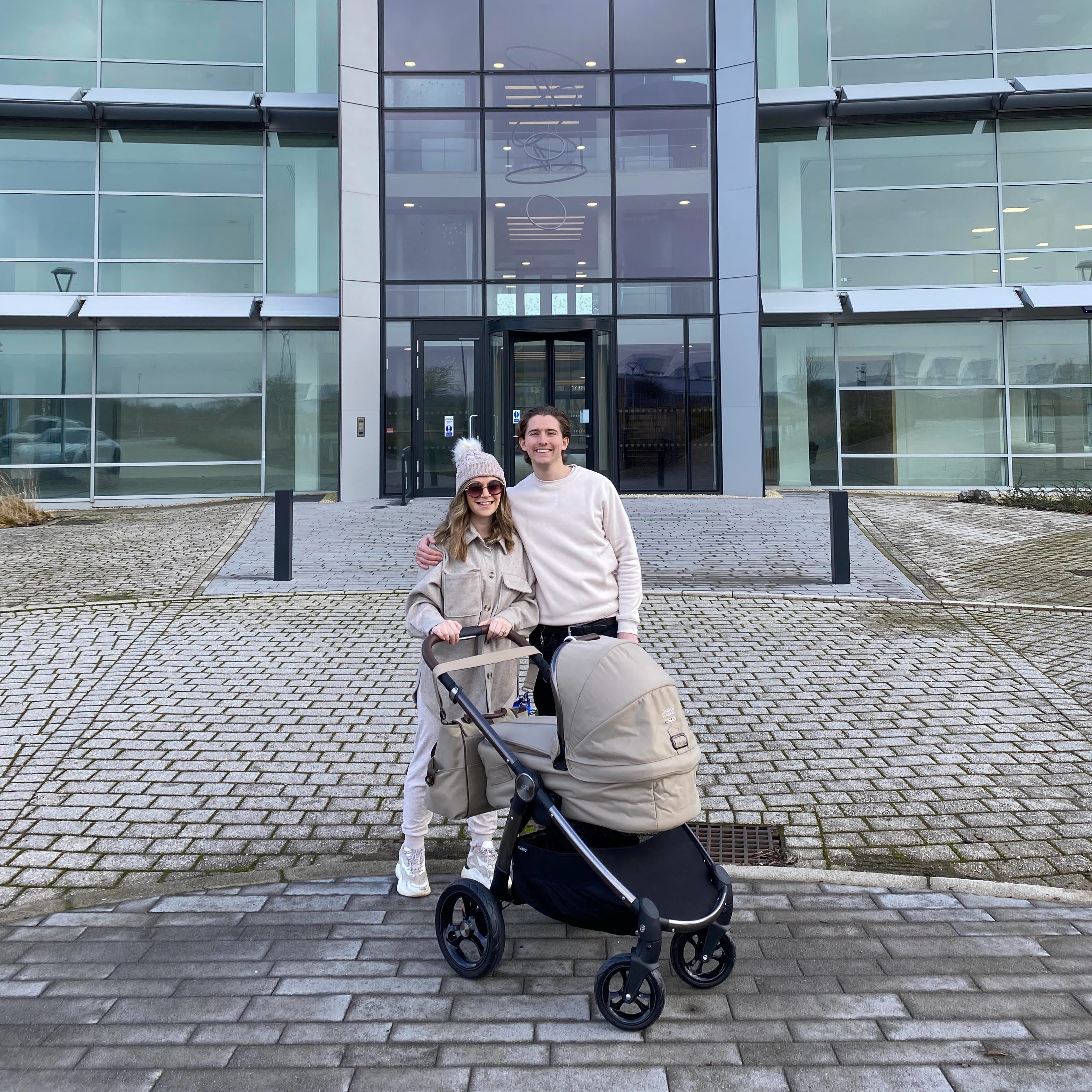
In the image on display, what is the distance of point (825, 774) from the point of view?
18.4 ft

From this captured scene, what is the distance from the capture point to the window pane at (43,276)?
68.0 ft

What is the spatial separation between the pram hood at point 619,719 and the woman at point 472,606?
2.00 ft

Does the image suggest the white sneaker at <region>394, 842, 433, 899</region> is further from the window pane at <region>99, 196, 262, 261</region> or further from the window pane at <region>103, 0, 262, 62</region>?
the window pane at <region>103, 0, 262, 62</region>

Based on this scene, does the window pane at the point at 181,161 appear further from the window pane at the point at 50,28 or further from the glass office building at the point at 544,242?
the window pane at the point at 50,28

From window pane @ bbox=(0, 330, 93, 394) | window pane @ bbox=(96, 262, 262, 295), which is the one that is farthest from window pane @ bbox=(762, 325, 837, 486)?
window pane @ bbox=(0, 330, 93, 394)

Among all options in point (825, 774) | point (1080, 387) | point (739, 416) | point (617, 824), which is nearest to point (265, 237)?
point (739, 416)

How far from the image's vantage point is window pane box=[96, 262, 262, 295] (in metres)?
20.8

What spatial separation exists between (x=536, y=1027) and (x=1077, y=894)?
7.79 ft

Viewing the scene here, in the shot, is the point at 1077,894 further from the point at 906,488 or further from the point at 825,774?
the point at 906,488

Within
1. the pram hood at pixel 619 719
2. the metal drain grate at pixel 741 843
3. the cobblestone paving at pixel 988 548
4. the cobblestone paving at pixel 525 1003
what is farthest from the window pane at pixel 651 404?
the pram hood at pixel 619 719

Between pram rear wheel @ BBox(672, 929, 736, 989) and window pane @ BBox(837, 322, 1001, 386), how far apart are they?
766 inches

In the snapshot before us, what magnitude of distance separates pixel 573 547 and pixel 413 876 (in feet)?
4.88

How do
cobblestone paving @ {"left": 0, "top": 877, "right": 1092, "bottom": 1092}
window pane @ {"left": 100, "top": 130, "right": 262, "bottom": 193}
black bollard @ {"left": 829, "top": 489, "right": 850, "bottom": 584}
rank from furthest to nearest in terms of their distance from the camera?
window pane @ {"left": 100, "top": 130, "right": 262, "bottom": 193}, black bollard @ {"left": 829, "top": 489, "right": 850, "bottom": 584}, cobblestone paving @ {"left": 0, "top": 877, "right": 1092, "bottom": 1092}

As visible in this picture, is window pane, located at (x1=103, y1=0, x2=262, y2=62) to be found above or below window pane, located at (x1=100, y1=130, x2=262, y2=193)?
above
